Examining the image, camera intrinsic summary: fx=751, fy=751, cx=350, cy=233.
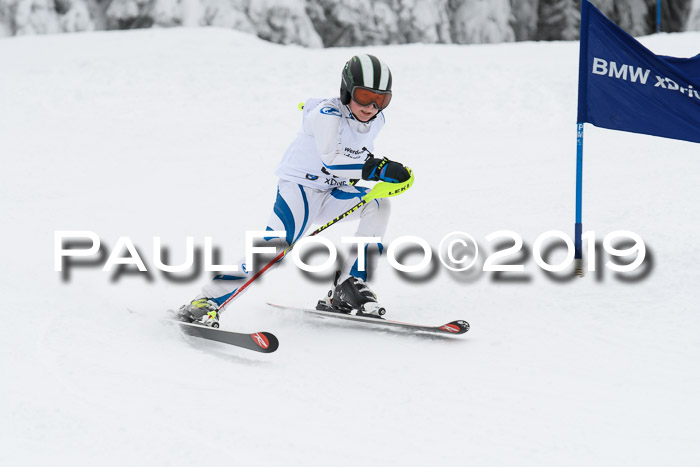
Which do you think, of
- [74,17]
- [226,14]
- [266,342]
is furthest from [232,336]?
[74,17]

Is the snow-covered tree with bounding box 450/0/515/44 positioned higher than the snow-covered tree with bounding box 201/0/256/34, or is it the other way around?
the snow-covered tree with bounding box 450/0/515/44

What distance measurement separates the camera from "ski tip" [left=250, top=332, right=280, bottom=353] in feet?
12.6

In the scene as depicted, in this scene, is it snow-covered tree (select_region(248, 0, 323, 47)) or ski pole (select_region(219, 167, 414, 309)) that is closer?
ski pole (select_region(219, 167, 414, 309))

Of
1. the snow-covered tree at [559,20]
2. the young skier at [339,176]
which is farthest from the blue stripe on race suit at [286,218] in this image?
the snow-covered tree at [559,20]

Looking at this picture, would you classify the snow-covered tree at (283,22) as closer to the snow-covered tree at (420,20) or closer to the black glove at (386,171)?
the snow-covered tree at (420,20)

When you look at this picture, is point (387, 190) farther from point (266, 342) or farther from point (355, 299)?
point (266, 342)

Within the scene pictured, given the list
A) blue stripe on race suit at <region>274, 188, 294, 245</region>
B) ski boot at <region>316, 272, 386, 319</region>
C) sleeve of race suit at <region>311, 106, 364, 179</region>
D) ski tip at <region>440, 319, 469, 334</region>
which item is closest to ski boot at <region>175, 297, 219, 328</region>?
blue stripe on race suit at <region>274, 188, 294, 245</region>

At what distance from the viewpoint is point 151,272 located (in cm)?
577

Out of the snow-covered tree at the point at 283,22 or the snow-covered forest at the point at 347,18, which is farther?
the snow-covered tree at the point at 283,22

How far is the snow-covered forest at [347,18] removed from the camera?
1566 centimetres

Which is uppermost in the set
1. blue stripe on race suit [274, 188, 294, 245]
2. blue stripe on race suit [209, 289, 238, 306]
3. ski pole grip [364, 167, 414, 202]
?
ski pole grip [364, 167, 414, 202]

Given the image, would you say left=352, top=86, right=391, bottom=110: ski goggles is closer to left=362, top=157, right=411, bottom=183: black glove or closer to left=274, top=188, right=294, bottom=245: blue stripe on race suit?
left=362, top=157, right=411, bottom=183: black glove

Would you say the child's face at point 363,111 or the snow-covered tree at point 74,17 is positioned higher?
the snow-covered tree at point 74,17
